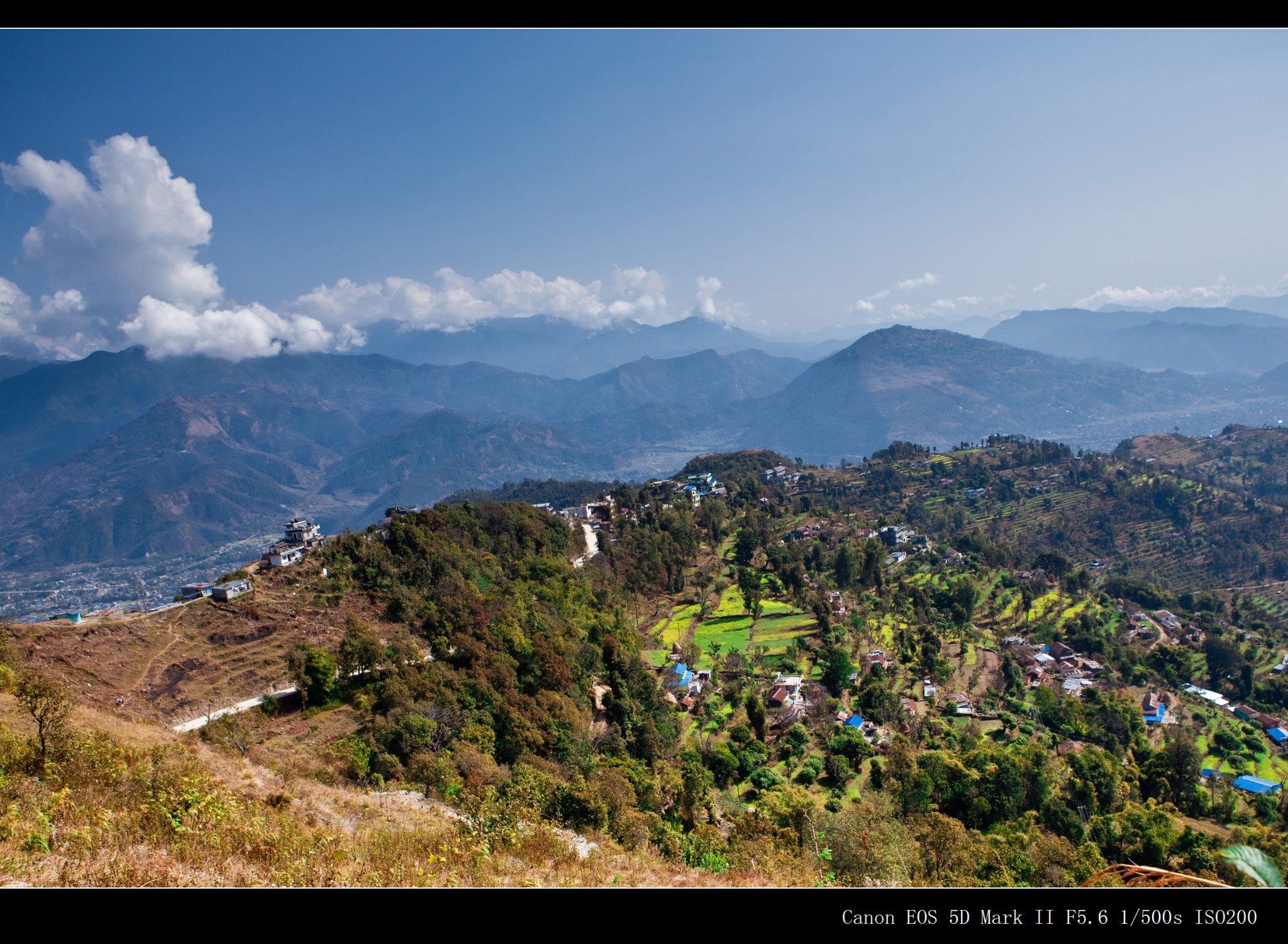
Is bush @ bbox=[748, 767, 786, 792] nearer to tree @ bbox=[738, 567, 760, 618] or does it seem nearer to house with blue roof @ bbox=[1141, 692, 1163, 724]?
tree @ bbox=[738, 567, 760, 618]

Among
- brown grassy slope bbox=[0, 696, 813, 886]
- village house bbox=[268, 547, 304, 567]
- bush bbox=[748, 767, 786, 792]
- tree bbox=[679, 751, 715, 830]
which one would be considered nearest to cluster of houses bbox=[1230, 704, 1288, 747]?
bush bbox=[748, 767, 786, 792]

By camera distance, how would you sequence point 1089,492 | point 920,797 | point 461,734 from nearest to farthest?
1. point 461,734
2. point 920,797
3. point 1089,492

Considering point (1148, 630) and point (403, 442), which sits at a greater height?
point (403, 442)

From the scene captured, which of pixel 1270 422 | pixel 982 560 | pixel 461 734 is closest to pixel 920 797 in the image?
pixel 461 734

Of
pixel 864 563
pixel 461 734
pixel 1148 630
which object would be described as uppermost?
pixel 461 734

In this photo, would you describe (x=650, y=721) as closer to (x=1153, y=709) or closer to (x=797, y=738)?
(x=797, y=738)

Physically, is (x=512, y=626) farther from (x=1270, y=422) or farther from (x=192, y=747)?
(x=1270, y=422)

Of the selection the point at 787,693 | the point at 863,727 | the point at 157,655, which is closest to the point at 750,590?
the point at 787,693

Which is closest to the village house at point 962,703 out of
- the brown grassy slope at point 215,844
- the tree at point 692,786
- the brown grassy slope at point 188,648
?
the tree at point 692,786
